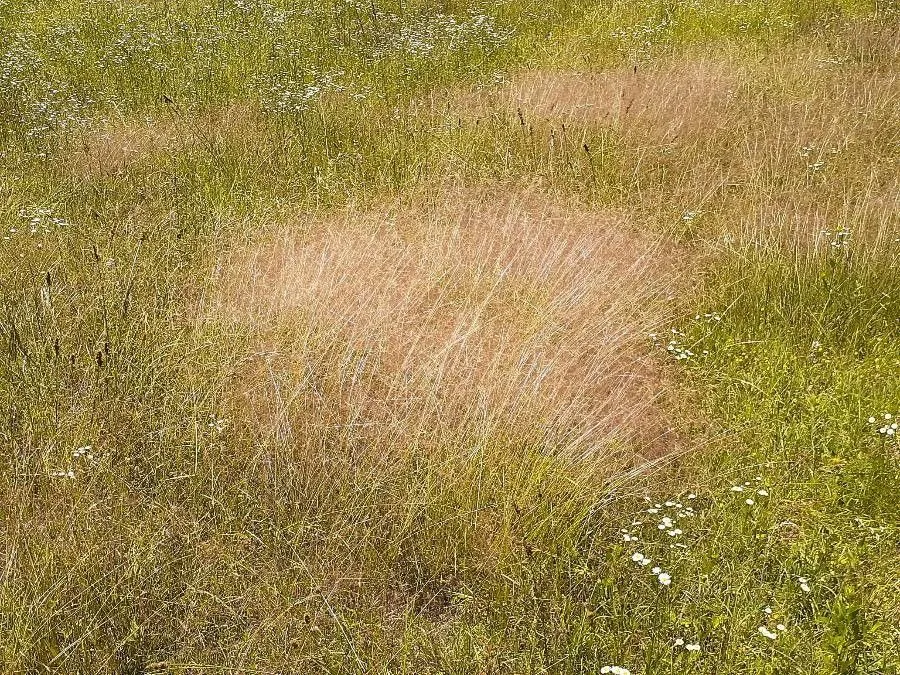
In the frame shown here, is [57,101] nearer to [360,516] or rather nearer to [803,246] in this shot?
[360,516]

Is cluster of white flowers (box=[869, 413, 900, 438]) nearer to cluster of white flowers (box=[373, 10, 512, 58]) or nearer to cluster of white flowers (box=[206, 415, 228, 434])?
cluster of white flowers (box=[206, 415, 228, 434])

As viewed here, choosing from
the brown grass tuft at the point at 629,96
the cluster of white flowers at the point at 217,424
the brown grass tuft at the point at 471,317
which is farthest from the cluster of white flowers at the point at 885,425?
the brown grass tuft at the point at 629,96

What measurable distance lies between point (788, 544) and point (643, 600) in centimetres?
77

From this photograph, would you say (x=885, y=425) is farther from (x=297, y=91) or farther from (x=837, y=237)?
(x=297, y=91)

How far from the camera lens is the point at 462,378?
362 cm

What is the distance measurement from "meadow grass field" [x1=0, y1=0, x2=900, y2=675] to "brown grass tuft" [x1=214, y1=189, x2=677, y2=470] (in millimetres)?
28

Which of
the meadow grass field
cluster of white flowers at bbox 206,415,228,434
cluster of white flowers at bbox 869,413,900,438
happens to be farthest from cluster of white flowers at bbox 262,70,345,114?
cluster of white flowers at bbox 869,413,900,438

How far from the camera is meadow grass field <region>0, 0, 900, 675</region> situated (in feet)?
8.24

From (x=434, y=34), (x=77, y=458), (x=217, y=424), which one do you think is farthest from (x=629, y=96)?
(x=77, y=458)

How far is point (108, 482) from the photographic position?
9.70ft

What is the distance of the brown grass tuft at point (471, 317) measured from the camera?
336 cm

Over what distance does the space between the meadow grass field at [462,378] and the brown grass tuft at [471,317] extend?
1.1 inches

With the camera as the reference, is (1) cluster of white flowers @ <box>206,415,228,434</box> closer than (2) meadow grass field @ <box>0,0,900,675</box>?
No

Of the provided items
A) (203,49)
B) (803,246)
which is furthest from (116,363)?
(203,49)
